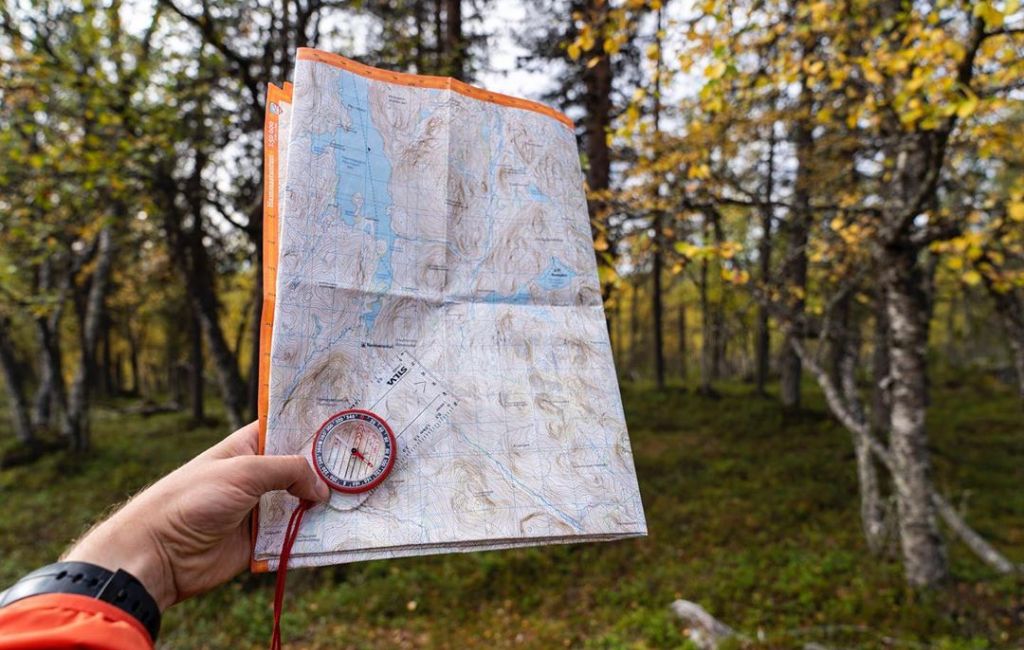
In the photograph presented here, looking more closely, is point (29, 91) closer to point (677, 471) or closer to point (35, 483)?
point (35, 483)

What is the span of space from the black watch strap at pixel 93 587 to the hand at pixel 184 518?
0.14 feet

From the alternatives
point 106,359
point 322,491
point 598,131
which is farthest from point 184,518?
point 106,359

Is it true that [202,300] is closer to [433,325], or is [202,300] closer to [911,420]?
[433,325]

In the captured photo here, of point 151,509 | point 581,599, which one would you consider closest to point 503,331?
point 151,509

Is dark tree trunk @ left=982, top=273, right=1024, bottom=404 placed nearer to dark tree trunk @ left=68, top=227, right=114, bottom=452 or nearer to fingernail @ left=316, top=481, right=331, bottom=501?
fingernail @ left=316, top=481, right=331, bottom=501

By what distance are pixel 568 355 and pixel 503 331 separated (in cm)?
20

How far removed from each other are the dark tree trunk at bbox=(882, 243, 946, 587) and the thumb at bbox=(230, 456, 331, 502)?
215 inches

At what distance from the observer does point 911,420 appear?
5.21m

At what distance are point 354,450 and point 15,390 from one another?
14.0 metres

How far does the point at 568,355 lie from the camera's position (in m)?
1.60

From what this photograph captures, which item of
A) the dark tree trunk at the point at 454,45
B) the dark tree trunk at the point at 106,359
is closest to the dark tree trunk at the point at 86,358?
the dark tree trunk at the point at 454,45

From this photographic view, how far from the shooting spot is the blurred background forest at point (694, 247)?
449 cm

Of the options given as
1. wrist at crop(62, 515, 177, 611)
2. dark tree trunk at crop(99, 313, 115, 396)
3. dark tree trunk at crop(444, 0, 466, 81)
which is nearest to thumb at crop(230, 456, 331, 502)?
wrist at crop(62, 515, 177, 611)

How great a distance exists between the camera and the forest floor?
17.0ft
